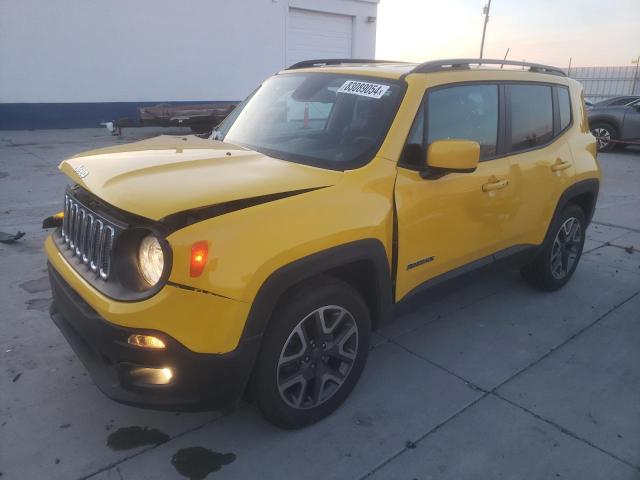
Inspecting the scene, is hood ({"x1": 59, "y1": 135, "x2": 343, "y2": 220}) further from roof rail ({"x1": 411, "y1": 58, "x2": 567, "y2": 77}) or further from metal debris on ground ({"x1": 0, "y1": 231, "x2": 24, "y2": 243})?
metal debris on ground ({"x1": 0, "y1": 231, "x2": 24, "y2": 243})

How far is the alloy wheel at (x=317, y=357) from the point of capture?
265 centimetres

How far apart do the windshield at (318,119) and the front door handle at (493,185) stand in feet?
2.88

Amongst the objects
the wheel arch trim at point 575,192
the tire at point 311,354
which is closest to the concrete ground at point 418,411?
the tire at point 311,354

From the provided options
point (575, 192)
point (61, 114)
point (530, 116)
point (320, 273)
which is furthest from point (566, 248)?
point (61, 114)

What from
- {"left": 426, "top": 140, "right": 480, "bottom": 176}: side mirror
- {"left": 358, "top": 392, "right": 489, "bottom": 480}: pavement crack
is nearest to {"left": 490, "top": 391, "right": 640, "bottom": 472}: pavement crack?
{"left": 358, "top": 392, "right": 489, "bottom": 480}: pavement crack

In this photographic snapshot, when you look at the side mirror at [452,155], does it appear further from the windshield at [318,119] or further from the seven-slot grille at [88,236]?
the seven-slot grille at [88,236]

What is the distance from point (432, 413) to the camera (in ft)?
9.82

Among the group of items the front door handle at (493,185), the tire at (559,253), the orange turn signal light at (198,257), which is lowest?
the tire at (559,253)

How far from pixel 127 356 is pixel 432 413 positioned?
172cm

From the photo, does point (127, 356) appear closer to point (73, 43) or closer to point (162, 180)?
point (162, 180)

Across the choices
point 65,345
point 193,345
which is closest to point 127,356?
point 193,345

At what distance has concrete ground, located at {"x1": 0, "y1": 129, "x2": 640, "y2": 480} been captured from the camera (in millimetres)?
2580

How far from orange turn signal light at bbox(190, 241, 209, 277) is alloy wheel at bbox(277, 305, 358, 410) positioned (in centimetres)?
62

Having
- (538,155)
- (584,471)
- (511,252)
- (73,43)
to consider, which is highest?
(73,43)
